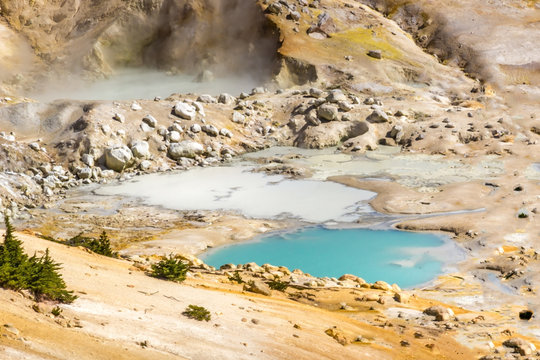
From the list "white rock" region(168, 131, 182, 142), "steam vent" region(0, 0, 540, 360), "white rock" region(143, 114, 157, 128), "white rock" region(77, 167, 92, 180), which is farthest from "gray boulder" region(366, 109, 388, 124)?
"white rock" region(77, 167, 92, 180)

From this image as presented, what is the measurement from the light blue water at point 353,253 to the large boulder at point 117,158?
14.3 m

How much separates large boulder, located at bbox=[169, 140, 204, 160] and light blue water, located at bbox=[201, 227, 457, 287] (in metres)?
15.0

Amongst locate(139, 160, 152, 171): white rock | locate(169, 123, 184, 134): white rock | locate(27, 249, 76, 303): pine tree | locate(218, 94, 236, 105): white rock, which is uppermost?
locate(27, 249, 76, 303): pine tree

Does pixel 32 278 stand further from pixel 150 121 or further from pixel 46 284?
pixel 150 121

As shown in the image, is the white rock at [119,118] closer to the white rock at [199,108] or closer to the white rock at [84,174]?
the white rock at [84,174]

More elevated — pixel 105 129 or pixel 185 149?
pixel 105 129

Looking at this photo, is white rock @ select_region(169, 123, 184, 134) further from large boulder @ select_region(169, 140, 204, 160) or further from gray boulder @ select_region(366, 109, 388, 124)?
gray boulder @ select_region(366, 109, 388, 124)

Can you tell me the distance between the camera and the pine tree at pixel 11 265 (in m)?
12.2

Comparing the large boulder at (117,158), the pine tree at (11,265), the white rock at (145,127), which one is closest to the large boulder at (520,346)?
the pine tree at (11,265)

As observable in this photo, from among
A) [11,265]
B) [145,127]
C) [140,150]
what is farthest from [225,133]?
[11,265]

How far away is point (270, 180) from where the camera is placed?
3803 centimetres

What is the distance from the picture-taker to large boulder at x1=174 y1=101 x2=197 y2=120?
149 feet

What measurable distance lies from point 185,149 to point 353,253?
60.8ft

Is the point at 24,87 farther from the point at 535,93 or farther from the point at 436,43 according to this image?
the point at 535,93
